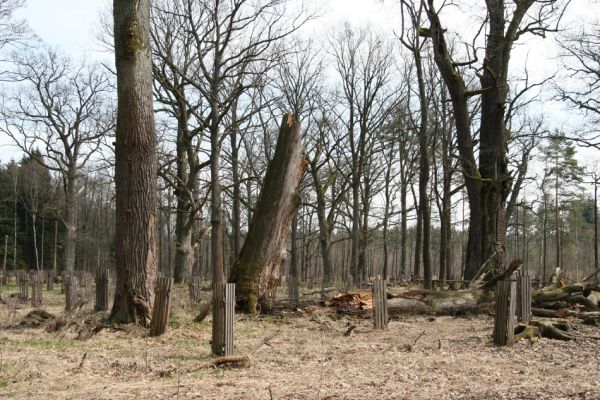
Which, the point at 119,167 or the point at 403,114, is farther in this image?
the point at 403,114

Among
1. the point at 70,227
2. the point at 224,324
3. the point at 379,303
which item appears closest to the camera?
the point at 224,324

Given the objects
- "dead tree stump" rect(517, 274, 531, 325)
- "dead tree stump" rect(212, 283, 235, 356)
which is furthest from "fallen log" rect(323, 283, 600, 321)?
"dead tree stump" rect(212, 283, 235, 356)

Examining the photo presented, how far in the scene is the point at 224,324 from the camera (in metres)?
6.81

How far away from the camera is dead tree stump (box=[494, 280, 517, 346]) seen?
25.5 feet

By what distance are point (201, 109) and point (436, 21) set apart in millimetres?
11108

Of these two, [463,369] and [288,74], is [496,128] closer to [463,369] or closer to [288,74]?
[463,369]

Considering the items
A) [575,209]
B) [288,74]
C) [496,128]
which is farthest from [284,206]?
[575,209]

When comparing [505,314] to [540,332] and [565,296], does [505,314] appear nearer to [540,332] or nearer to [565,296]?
[540,332]

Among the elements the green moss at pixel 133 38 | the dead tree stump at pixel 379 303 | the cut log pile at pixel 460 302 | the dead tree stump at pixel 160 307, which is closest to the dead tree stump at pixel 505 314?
the dead tree stump at pixel 379 303

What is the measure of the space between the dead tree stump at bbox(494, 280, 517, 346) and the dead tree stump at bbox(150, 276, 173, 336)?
4999mm

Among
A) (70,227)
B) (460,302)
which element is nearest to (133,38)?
(460,302)

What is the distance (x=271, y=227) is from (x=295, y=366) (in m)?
6.28

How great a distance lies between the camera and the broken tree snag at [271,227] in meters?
12.3

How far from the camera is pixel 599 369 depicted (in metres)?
6.37
